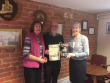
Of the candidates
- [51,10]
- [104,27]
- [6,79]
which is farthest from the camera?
[104,27]

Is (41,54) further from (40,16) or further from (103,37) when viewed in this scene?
(103,37)

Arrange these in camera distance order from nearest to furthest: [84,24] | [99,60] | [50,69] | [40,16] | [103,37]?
[50,69] < [40,16] < [99,60] < [84,24] < [103,37]

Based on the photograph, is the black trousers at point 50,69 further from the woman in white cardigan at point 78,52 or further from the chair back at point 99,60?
the chair back at point 99,60

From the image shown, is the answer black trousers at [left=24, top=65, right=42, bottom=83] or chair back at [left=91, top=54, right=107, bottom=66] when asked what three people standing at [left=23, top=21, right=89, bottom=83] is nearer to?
black trousers at [left=24, top=65, right=42, bottom=83]

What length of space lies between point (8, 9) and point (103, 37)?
8.83 feet

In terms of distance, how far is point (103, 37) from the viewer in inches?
119

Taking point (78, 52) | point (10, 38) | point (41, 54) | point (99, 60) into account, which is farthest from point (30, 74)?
point (99, 60)

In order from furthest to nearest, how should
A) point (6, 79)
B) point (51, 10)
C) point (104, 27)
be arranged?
1. point (104, 27)
2. point (51, 10)
3. point (6, 79)

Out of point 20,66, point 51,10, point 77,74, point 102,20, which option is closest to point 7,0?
point 51,10

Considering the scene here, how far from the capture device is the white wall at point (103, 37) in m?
2.90

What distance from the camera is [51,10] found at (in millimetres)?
2188

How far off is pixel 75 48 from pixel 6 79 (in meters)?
1.33

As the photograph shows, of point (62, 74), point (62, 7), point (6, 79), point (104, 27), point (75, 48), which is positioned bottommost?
point (62, 74)

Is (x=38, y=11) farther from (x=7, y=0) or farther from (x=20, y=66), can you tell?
(x=20, y=66)
